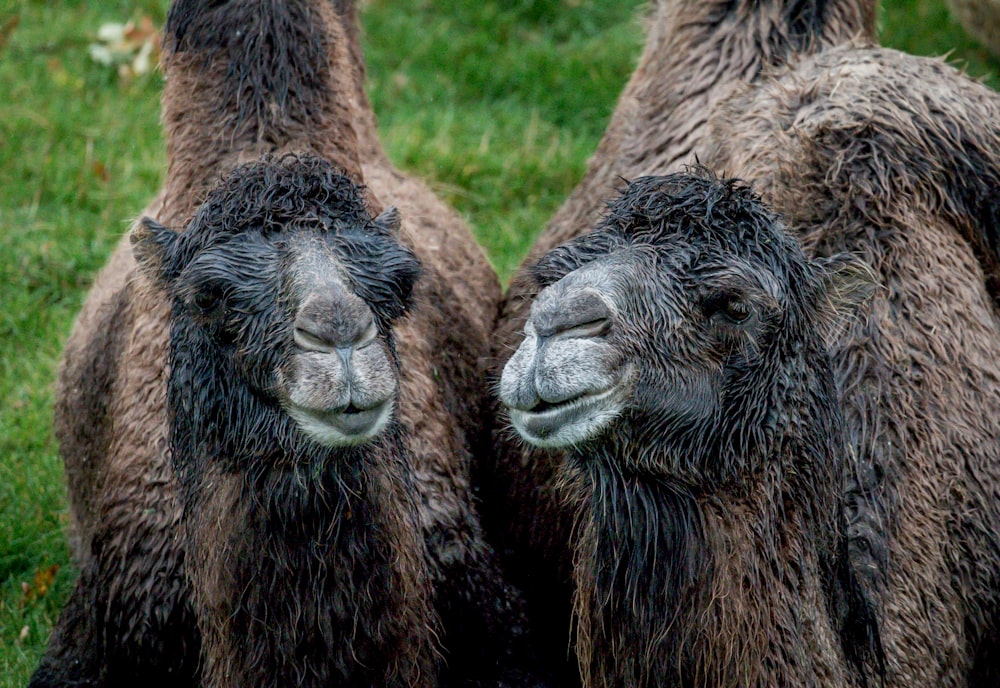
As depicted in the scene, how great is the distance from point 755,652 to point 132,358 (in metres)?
2.71

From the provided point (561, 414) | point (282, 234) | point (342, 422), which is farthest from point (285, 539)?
point (561, 414)

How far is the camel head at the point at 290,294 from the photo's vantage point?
4121mm

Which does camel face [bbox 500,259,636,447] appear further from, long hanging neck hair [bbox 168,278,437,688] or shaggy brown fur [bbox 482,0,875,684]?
shaggy brown fur [bbox 482,0,875,684]

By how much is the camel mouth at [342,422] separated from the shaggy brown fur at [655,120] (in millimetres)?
1608

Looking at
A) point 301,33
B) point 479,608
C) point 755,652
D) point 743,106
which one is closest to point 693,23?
point 743,106

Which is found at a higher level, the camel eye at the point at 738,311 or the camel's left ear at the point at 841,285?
the camel eye at the point at 738,311

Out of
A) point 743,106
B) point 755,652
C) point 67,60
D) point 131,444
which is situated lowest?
point 67,60

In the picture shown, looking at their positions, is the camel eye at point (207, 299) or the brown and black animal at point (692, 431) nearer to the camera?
the brown and black animal at point (692, 431)

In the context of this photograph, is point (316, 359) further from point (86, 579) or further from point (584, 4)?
point (584, 4)

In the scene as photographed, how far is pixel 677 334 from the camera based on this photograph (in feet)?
13.2

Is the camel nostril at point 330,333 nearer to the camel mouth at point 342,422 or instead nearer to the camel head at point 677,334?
the camel mouth at point 342,422

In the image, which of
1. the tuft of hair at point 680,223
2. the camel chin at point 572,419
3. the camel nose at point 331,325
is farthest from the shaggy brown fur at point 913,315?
the camel nose at point 331,325

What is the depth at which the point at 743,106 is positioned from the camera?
630 centimetres

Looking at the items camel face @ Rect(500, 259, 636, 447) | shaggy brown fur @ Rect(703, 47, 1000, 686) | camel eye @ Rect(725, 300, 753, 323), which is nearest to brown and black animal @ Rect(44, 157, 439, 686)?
camel face @ Rect(500, 259, 636, 447)
